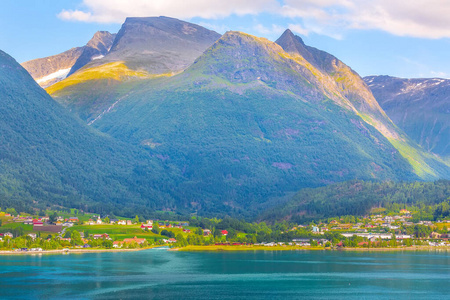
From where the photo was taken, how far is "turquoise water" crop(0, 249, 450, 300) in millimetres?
121812

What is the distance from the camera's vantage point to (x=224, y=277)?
143 meters

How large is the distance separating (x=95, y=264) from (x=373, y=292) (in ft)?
221

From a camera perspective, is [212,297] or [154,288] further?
[154,288]

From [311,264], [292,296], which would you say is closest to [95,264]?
[311,264]

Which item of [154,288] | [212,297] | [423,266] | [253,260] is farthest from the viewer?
[253,260]

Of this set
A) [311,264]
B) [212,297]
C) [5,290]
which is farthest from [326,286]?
[5,290]

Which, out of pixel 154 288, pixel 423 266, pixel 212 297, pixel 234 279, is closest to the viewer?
pixel 212 297

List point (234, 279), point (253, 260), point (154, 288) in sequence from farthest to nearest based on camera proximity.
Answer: point (253, 260)
point (234, 279)
point (154, 288)

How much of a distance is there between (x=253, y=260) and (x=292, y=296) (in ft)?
191

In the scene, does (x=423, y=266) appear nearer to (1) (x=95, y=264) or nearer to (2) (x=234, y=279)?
(2) (x=234, y=279)

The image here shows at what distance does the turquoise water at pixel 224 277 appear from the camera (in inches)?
4796

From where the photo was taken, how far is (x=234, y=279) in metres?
140

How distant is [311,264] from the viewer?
170 meters

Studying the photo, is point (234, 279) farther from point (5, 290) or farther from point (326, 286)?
point (5, 290)
